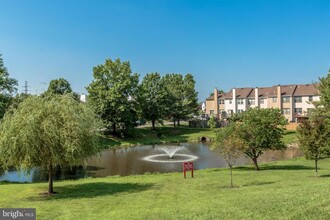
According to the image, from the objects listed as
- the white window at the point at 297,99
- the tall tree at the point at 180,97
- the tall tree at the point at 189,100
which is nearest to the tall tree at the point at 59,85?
the tall tree at the point at 180,97

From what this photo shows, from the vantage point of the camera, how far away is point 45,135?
17.4m

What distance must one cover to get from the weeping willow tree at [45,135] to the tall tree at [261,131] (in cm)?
1384

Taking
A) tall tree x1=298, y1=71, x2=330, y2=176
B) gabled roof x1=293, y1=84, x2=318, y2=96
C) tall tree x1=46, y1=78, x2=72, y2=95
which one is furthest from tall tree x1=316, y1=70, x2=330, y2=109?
tall tree x1=46, y1=78, x2=72, y2=95

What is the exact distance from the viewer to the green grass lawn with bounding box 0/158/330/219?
36.6ft

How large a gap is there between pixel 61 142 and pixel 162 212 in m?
7.60

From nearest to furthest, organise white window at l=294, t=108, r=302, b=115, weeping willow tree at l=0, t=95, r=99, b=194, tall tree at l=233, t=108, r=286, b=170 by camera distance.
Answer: weeping willow tree at l=0, t=95, r=99, b=194 → tall tree at l=233, t=108, r=286, b=170 → white window at l=294, t=108, r=302, b=115

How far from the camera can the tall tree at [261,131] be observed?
27672 mm

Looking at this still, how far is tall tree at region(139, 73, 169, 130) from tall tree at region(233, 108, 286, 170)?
4035 centimetres

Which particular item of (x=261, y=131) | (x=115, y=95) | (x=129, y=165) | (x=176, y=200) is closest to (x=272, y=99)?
(x=115, y=95)

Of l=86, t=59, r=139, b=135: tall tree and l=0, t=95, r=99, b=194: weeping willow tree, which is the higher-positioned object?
l=86, t=59, r=139, b=135: tall tree

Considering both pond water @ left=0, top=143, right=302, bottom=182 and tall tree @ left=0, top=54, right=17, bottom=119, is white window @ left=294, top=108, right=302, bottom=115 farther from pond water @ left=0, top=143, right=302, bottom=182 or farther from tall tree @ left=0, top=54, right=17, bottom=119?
tall tree @ left=0, top=54, right=17, bottom=119

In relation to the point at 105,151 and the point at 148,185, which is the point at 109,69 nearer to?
the point at 105,151

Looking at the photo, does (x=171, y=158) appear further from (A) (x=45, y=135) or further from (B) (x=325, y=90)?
(A) (x=45, y=135)

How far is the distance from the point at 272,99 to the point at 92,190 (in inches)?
2551
